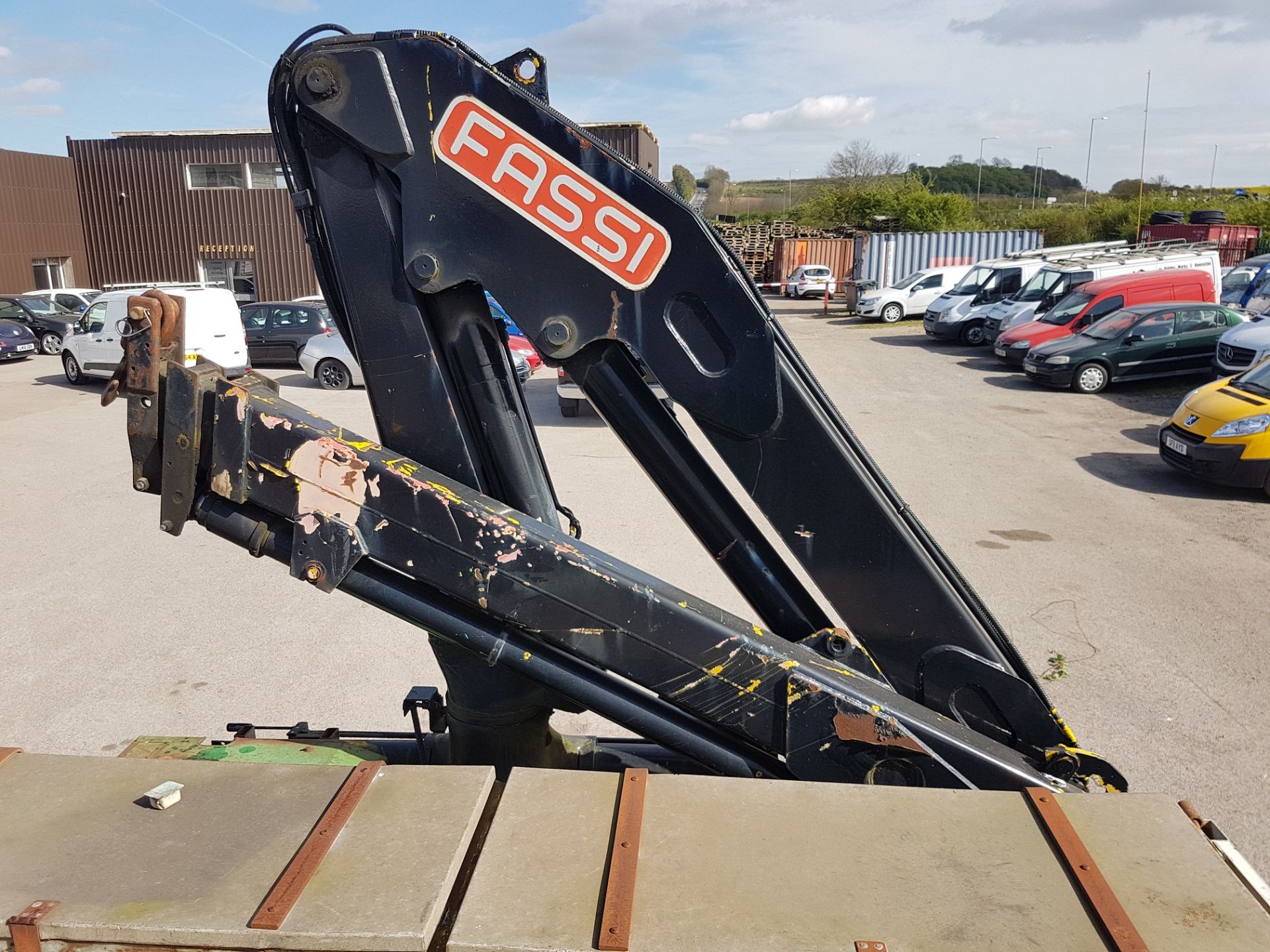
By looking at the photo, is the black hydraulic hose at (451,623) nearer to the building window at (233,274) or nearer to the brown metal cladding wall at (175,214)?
the brown metal cladding wall at (175,214)

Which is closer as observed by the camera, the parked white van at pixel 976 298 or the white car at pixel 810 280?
the parked white van at pixel 976 298

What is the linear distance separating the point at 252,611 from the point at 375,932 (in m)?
5.84

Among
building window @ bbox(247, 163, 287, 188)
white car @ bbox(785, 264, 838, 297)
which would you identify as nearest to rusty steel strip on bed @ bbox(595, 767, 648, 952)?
building window @ bbox(247, 163, 287, 188)

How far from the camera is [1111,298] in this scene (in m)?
19.0

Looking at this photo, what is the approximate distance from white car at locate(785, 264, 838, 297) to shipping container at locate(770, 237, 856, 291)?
995 millimetres

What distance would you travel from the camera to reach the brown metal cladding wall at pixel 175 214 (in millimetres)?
32188

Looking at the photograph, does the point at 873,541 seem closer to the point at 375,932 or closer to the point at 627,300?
the point at 627,300

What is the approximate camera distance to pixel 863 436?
43.6ft

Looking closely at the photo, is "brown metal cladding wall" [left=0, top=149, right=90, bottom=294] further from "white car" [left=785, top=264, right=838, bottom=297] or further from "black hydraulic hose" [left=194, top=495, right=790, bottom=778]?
"black hydraulic hose" [left=194, top=495, right=790, bottom=778]

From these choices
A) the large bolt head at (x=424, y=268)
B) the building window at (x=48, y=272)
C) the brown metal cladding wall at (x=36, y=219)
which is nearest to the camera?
the large bolt head at (x=424, y=268)

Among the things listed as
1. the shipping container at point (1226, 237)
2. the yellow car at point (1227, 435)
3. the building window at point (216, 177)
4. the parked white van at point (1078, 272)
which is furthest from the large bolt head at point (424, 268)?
the shipping container at point (1226, 237)

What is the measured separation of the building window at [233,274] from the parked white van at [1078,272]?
81.0ft

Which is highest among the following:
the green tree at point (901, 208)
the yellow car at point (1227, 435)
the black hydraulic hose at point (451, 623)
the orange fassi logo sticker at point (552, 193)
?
the green tree at point (901, 208)

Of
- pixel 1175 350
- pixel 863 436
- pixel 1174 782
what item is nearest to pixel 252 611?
pixel 1174 782
